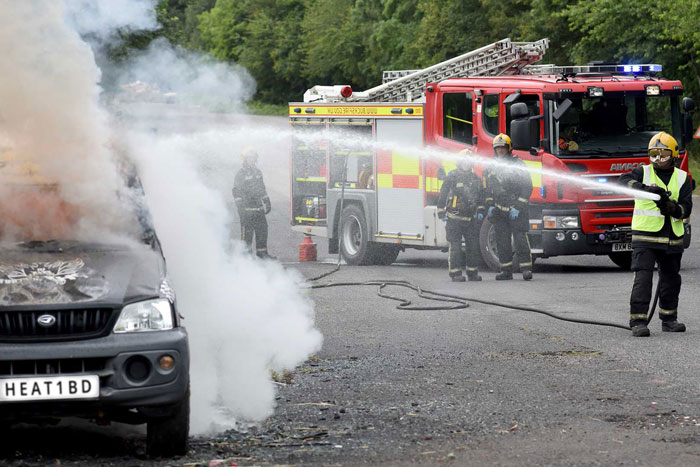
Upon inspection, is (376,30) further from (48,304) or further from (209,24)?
(48,304)

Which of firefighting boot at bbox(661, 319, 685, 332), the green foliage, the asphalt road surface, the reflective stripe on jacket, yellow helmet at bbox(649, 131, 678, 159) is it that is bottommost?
the asphalt road surface

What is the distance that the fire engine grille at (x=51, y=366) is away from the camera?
5.70 metres

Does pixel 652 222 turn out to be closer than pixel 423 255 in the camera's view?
Yes

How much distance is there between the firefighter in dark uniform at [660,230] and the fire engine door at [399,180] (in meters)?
6.59

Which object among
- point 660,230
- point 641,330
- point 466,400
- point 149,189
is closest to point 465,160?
point 660,230

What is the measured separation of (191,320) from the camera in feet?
26.4

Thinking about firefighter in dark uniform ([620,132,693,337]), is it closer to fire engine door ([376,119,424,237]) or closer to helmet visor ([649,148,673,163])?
helmet visor ([649,148,673,163])

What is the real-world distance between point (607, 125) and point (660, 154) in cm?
520

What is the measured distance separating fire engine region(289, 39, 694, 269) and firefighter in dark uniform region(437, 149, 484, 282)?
57 centimetres

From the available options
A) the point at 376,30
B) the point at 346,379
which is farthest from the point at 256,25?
the point at 376,30

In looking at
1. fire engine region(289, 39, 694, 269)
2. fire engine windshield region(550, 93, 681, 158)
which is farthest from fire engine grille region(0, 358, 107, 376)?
fire engine windshield region(550, 93, 681, 158)

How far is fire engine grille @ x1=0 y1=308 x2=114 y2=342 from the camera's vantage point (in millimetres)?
5738

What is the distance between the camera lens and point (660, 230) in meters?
10.3

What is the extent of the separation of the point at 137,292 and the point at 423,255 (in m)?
14.3
